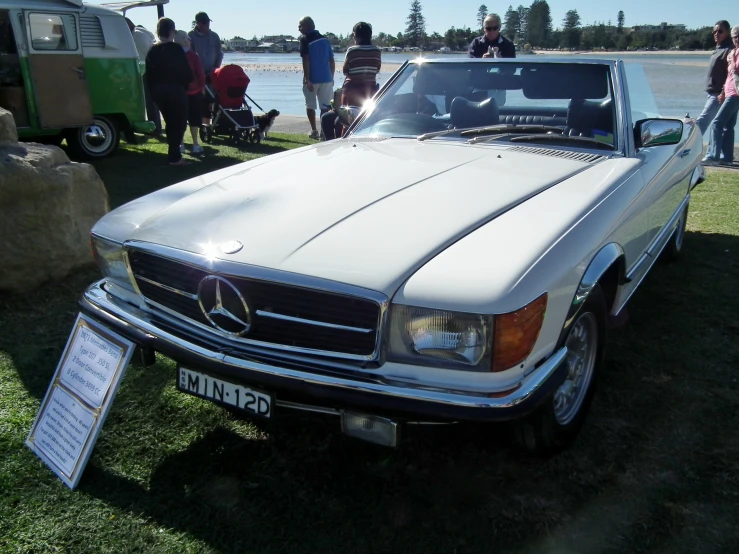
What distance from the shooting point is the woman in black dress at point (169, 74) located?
8.30 meters

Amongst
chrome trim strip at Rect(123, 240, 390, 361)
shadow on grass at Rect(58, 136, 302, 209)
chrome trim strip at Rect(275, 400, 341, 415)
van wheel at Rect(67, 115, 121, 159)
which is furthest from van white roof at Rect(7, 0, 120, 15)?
chrome trim strip at Rect(275, 400, 341, 415)

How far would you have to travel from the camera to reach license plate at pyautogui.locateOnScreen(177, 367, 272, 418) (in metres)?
2.26

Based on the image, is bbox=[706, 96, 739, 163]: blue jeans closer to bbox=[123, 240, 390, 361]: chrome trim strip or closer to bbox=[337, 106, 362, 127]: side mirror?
bbox=[337, 106, 362, 127]: side mirror

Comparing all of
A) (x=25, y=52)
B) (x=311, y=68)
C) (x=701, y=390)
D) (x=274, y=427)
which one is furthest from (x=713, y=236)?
(x=25, y=52)

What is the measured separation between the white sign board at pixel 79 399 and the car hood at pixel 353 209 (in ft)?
1.47

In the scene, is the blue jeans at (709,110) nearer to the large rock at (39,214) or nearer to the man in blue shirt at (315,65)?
the man in blue shirt at (315,65)

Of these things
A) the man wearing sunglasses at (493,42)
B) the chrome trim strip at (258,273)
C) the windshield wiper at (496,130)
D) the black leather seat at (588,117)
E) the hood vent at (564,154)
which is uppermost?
the man wearing sunglasses at (493,42)

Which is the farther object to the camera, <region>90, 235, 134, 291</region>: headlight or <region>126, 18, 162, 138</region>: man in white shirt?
<region>126, 18, 162, 138</region>: man in white shirt

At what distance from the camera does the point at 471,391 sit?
2021mm

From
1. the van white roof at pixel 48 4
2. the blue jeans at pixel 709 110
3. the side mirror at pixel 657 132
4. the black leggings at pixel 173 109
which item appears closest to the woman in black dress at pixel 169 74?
the black leggings at pixel 173 109

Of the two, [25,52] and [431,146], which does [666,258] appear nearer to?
[431,146]

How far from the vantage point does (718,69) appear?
916cm

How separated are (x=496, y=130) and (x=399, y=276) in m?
1.92

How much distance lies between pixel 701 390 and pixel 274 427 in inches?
81.1
